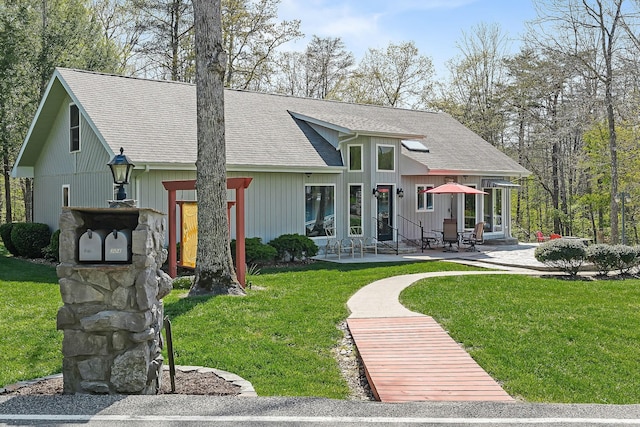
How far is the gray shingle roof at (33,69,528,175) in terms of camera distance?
14820mm

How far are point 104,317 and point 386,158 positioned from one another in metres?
14.3

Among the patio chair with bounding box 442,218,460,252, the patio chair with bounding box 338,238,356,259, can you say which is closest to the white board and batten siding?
the patio chair with bounding box 338,238,356,259

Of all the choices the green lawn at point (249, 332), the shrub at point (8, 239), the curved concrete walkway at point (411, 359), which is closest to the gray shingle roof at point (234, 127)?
the green lawn at point (249, 332)

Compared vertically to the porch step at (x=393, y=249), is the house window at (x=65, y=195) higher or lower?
higher

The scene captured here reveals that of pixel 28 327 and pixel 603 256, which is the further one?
pixel 603 256

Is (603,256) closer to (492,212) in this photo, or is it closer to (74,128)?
(492,212)

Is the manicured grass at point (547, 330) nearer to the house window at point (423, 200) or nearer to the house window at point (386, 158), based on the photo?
the house window at point (386, 158)

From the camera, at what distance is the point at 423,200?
19.9 m

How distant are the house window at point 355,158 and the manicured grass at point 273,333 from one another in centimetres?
643

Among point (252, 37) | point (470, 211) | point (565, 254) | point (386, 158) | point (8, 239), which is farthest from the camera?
point (252, 37)

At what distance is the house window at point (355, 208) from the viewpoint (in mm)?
17922

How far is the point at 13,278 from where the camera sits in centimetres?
1309

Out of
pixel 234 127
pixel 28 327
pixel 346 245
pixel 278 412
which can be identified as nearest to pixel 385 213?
pixel 346 245

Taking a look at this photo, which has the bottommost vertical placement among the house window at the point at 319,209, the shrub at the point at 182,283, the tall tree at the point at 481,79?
the shrub at the point at 182,283
